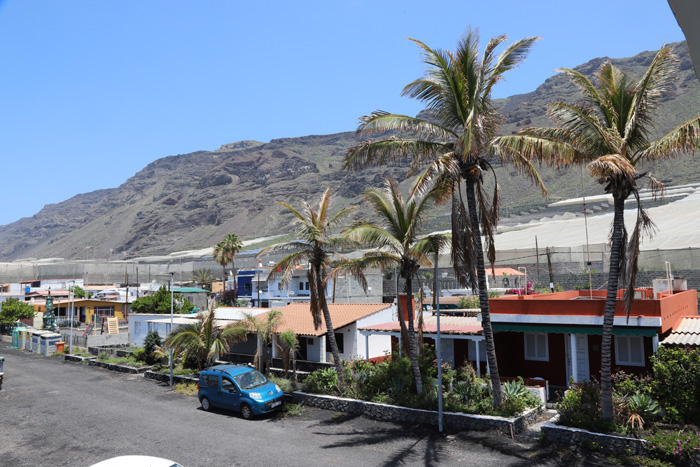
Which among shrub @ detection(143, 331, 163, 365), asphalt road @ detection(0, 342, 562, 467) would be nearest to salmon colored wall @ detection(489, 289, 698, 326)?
asphalt road @ detection(0, 342, 562, 467)

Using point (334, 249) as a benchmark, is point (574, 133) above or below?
above

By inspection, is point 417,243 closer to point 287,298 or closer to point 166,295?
point 287,298

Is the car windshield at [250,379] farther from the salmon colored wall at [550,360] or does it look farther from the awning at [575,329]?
the salmon colored wall at [550,360]

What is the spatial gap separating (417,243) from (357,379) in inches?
270

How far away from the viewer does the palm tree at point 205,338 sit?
26469mm

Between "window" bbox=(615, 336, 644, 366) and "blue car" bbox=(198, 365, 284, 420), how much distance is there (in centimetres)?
1311

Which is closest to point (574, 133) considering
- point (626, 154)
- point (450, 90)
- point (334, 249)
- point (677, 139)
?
point (626, 154)

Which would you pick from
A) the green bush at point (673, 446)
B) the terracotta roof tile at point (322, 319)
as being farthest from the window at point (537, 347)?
the terracotta roof tile at point (322, 319)

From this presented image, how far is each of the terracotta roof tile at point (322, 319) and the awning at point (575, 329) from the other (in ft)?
32.5

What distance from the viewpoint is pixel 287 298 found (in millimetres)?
46531

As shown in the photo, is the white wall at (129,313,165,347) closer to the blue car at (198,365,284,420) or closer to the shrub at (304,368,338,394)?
the blue car at (198,365,284,420)

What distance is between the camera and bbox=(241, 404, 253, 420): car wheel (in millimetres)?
19578

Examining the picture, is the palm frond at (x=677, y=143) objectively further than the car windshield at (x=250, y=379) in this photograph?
No

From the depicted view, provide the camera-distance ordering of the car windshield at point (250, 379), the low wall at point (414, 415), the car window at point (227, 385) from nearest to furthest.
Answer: the low wall at point (414, 415) < the car window at point (227, 385) < the car windshield at point (250, 379)
